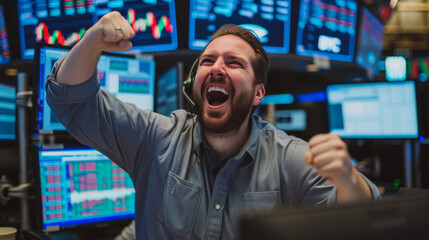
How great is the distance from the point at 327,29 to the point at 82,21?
6.50ft

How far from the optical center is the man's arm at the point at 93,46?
883mm

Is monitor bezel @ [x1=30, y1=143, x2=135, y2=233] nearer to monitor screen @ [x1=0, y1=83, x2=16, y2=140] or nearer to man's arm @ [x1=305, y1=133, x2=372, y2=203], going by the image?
monitor screen @ [x1=0, y1=83, x2=16, y2=140]

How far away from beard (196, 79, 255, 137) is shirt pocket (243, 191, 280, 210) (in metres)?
0.20

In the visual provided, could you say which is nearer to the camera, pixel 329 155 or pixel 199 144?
pixel 329 155

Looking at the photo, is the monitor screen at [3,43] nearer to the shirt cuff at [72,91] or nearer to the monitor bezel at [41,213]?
the monitor bezel at [41,213]

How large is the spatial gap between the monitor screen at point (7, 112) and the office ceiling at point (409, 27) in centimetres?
809

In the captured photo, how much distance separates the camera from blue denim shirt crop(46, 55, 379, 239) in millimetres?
991

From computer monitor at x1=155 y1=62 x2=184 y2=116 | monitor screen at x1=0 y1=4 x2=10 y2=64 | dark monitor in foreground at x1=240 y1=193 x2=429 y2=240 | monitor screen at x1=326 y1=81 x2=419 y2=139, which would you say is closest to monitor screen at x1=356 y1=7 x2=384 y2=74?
monitor screen at x1=326 y1=81 x2=419 y2=139

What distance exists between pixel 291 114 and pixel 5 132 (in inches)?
73.0

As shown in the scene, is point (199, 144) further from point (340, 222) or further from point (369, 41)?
point (369, 41)

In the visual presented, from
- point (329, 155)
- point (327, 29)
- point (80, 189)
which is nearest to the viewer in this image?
point (329, 155)

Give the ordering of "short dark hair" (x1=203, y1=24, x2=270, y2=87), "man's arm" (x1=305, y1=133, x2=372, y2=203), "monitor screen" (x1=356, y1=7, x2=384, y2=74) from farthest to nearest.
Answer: "monitor screen" (x1=356, y1=7, x2=384, y2=74) → "short dark hair" (x1=203, y1=24, x2=270, y2=87) → "man's arm" (x1=305, y1=133, x2=372, y2=203)

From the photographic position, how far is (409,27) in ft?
27.3

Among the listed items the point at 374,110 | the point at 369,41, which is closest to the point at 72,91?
the point at 374,110
